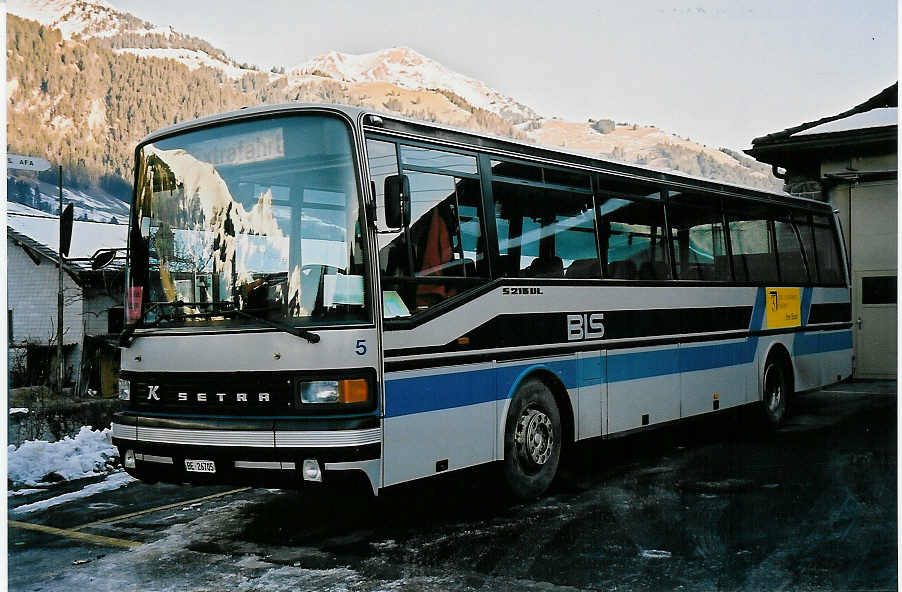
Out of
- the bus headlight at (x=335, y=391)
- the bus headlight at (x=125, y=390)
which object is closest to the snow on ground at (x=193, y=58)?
the bus headlight at (x=125, y=390)

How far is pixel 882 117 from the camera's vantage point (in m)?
18.9

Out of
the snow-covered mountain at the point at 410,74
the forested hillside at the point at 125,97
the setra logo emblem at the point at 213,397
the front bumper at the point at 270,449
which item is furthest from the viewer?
the forested hillside at the point at 125,97

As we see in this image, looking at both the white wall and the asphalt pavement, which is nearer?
the asphalt pavement

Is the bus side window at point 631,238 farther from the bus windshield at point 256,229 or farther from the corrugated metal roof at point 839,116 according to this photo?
the corrugated metal roof at point 839,116

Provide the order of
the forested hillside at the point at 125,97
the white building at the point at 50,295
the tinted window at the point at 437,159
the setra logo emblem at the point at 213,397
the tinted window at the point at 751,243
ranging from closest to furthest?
the setra logo emblem at the point at 213,397, the tinted window at the point at 437,159, the tinted window at the point at 751,243, the white building at the point at 50,295, the forested hillside at the point at 125,97

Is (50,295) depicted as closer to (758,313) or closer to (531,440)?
(758,313)

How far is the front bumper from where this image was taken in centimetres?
653

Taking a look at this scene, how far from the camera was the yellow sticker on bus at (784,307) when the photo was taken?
1264 centimetres

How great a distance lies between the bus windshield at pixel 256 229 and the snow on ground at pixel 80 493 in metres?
2.40

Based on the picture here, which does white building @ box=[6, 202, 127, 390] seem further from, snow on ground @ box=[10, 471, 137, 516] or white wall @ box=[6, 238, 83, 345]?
snow on ground @ box=[10, 471, 137, 516]

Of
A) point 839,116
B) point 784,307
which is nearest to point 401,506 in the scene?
point 784,307

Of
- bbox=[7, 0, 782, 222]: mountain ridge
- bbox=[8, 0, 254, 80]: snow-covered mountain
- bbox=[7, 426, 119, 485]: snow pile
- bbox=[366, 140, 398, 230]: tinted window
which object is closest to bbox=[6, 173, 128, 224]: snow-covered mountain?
bbox=[7, 0, 782, 222]: mountain ridge

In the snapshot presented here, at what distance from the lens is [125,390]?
756 cm

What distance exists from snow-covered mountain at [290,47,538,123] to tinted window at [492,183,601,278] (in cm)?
2986
